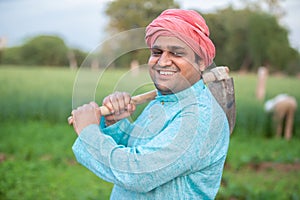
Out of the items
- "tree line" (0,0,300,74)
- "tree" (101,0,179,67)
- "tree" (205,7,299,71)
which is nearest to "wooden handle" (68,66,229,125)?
"tree" (101,0,179,67)

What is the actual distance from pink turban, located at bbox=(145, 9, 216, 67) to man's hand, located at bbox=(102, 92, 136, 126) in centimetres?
23

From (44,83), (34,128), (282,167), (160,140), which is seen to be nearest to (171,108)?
(160,140)

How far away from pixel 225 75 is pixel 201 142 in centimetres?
46

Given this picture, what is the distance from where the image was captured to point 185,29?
4.51 feet

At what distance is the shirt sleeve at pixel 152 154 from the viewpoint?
4.33 ft

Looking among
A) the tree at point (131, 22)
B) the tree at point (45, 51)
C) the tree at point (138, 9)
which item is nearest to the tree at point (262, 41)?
the tree at point (45, 51)

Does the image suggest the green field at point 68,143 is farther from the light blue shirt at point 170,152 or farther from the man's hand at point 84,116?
the light blue shirt at point 170,152

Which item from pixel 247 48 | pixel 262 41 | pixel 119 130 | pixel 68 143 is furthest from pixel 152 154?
pixel 262 41

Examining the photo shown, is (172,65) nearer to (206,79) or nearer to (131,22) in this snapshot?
(206,79)

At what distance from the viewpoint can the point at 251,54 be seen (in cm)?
730

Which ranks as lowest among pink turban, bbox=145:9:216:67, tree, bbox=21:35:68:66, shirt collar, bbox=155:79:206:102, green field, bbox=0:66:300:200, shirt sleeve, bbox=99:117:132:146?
green field, bbox=0:66:300:200

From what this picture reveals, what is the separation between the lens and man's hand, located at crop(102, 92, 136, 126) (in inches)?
60.2

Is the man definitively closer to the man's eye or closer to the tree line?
the man's eye

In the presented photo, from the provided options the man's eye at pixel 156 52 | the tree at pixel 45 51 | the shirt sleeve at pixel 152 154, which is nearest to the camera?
the shirt sleeve at pixel 152 154
